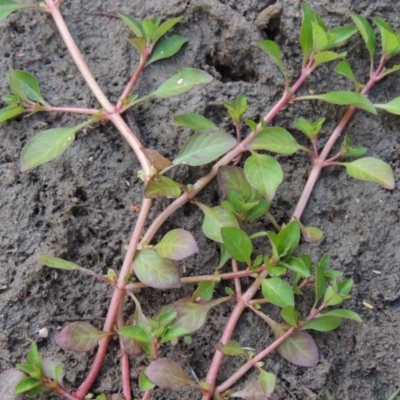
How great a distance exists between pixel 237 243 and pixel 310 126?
0.37 metres

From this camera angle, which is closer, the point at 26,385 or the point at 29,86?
the point at 26,385

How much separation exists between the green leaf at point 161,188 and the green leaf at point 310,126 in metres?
0.36

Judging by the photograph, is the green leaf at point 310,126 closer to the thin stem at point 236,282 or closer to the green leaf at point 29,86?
the thin stem at point 236,282

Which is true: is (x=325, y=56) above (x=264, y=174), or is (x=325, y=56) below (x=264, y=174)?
above

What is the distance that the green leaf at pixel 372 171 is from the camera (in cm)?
155

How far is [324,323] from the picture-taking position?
1.49 m

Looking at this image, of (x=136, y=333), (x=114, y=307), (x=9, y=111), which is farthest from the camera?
(x=9, y=111)

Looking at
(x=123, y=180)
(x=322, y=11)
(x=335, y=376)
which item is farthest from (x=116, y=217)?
(x=322, y=11)

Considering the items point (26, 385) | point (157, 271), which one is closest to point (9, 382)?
point (26, 385)

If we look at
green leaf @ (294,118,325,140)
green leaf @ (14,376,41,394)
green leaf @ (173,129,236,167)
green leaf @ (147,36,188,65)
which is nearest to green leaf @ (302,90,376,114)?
green leaf @ (294,118,325,140)

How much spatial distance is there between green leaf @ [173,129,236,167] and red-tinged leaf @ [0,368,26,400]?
0.60 m

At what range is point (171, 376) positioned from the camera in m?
1.41

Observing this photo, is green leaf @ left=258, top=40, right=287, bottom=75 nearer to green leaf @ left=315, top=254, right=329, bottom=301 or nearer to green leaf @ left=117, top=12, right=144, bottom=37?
green leaf @ left=117, top=12, right=144, bottom=37

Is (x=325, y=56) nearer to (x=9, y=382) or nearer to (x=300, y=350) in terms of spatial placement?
(x=300, y=350)
